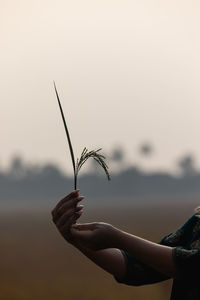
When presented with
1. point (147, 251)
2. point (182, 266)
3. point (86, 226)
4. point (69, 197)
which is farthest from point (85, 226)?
point (182, 266)

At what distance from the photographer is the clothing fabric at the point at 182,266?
212 centimetres

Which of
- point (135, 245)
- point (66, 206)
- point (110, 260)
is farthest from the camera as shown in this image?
point (110, 260)

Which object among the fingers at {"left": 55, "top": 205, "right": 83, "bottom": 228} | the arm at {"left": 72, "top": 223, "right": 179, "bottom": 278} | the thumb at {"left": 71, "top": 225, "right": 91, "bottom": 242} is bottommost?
the arm at {"left": 72, "top": 223, "right": 179, "bottom": 278}

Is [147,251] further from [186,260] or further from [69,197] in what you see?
[69,197]

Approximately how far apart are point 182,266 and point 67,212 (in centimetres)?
42

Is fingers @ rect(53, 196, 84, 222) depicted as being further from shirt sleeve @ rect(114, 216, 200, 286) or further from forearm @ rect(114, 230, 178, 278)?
shirt sleeve @ rect(114, 216, 200, 286)

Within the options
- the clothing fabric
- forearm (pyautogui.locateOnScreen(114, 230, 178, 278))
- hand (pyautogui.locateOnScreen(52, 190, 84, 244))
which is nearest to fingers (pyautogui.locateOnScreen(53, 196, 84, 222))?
hand (pyautogui.locateOnScreen(52, 190, 84, 244))

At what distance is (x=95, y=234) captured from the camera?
2.13 m

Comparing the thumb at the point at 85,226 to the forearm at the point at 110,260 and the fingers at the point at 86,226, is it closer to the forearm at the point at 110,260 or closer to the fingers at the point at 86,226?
the fingers at the point at 86,226

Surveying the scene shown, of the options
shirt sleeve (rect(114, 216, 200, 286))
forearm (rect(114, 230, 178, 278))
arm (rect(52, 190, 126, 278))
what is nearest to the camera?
forearm (rect(114, 230, 178, 278))

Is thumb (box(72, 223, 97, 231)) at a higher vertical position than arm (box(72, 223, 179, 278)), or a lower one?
higher

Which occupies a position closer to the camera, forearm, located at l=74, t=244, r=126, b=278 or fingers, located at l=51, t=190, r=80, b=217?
fingers, located at l=51, t=190, r=80, b=217

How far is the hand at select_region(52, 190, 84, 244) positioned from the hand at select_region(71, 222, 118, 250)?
1.0 inches

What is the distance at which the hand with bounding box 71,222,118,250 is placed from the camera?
2107 millimetres
